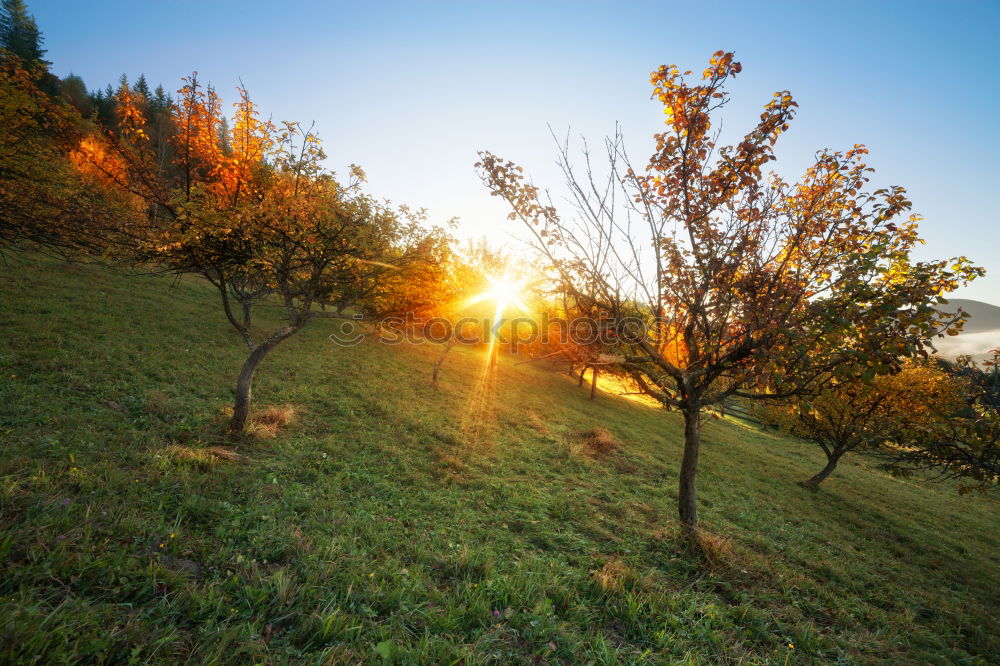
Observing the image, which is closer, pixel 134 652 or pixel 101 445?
pixel 134 652

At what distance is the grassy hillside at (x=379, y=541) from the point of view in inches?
133

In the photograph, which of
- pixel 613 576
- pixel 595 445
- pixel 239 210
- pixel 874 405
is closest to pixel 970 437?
pixel 613 576

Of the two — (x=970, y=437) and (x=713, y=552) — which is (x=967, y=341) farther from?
(x=713, y=552)

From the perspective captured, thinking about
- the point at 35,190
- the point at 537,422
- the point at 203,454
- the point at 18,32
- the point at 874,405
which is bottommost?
the point at 537,422

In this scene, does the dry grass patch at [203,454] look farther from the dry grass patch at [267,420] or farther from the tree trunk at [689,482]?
the tree trunk at [689,482]

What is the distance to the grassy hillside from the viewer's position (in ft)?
11.1

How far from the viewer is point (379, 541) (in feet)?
18.1

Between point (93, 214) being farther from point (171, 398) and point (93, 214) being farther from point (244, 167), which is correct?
point (171, 398)

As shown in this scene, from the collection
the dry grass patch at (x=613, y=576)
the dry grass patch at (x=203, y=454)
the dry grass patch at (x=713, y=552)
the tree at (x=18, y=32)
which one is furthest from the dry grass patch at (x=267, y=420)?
the tree at (x=18, y=32)

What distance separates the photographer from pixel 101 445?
6.33m

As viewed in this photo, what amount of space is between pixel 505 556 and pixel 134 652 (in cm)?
465

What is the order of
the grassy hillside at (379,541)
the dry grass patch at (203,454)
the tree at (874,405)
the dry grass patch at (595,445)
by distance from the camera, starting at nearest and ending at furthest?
the grassy hillside at (379,541), the dry grass patch at (203,454), the dry grass patch at (595,445), the tree at (874,405)

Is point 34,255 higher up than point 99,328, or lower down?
higher up

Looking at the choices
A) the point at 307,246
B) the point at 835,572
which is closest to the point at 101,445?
the point at 307,246
